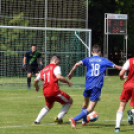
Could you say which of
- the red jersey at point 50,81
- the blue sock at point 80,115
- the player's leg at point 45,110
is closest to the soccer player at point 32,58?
the player's leg at point 45,110

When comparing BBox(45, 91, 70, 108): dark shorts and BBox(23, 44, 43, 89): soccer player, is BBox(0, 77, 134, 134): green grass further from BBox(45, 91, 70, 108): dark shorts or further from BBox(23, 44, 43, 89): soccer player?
BBox(23, 44, 43, 89): soccer player

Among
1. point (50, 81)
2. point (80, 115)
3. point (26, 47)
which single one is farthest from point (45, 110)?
point (26, 47)

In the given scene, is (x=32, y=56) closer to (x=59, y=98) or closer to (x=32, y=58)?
(x=32, y=58)

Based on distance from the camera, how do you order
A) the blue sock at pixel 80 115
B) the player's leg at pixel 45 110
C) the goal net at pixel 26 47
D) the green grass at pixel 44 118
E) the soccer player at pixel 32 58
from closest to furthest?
the green grass at pixel 44 118 → the blue sock at pixel 80 115 → the player's leg at pixel 45 110 → the soccer player at pixel 32 58 → the goal net at pixel 26 47

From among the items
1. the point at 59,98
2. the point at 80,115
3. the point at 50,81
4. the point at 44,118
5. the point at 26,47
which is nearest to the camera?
the point at 80,115

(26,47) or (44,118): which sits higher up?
→ (26,47)

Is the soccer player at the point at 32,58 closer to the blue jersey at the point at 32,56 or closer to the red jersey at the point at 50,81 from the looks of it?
the blue jersey at the point at 32,56

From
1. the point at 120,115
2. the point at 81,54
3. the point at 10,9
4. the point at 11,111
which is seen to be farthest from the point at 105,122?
the point at 10,9

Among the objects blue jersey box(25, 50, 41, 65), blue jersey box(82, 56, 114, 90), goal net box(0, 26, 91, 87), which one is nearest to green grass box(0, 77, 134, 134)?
blue jersey box(82, 56, 114, 90)

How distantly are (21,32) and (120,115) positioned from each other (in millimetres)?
18018

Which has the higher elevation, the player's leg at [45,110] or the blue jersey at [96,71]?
the blue jersey at [96,71]

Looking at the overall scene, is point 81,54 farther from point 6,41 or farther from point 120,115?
point 120,115

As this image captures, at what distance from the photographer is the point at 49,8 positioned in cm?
2570

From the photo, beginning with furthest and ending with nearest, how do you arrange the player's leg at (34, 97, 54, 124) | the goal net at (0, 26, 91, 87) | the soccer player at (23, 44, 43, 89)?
1. the goal net at (0, 26, 91, 87)
2. the soccer player at (23, 44, 43, 89)
3. the player's leg at (34, 97, 54, 124)
